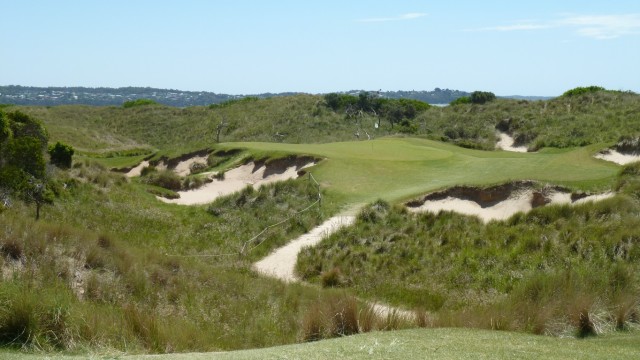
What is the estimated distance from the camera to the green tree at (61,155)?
25688 mm

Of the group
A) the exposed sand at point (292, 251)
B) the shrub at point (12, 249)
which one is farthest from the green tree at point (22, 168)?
→ the shrub at point (12, 249)

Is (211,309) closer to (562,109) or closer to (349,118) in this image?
(562,109)

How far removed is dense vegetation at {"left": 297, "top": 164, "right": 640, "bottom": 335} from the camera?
8438 millimetres

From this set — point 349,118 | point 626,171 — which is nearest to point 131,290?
point 626,171

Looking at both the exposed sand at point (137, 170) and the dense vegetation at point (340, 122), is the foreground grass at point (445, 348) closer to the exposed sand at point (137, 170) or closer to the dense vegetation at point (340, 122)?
the dense vegetation at point (340, 122)

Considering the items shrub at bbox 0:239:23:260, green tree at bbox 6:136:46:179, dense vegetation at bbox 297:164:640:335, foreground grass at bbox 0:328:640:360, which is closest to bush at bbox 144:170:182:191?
green tree at bbox 6:136:46:179

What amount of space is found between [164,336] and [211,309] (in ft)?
10.3

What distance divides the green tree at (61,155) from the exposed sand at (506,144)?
28733mm

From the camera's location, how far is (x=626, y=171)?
20.3m

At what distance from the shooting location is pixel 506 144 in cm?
4541

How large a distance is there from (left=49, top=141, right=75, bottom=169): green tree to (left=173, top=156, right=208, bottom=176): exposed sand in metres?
10.9

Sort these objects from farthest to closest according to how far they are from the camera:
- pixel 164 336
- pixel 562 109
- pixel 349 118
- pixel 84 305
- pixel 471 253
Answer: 1. pixel 349 118
2. pixel 562 109
3. pixel 471 253
4. pixel 84 305
5. pixel 164 336

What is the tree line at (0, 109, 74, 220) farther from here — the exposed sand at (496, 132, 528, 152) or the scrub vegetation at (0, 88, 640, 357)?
the exposed sand at (496, 132, 528, 152)

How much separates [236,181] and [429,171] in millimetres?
9696
